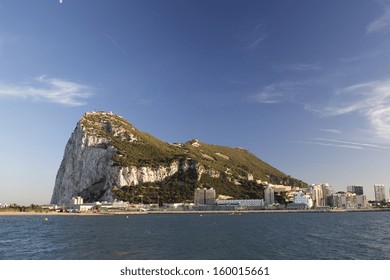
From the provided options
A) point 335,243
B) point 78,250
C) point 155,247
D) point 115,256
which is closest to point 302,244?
point 335,243

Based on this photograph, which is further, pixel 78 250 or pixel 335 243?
pixel 335 243

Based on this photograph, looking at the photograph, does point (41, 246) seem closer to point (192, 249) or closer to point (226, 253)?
point (192, 249)
